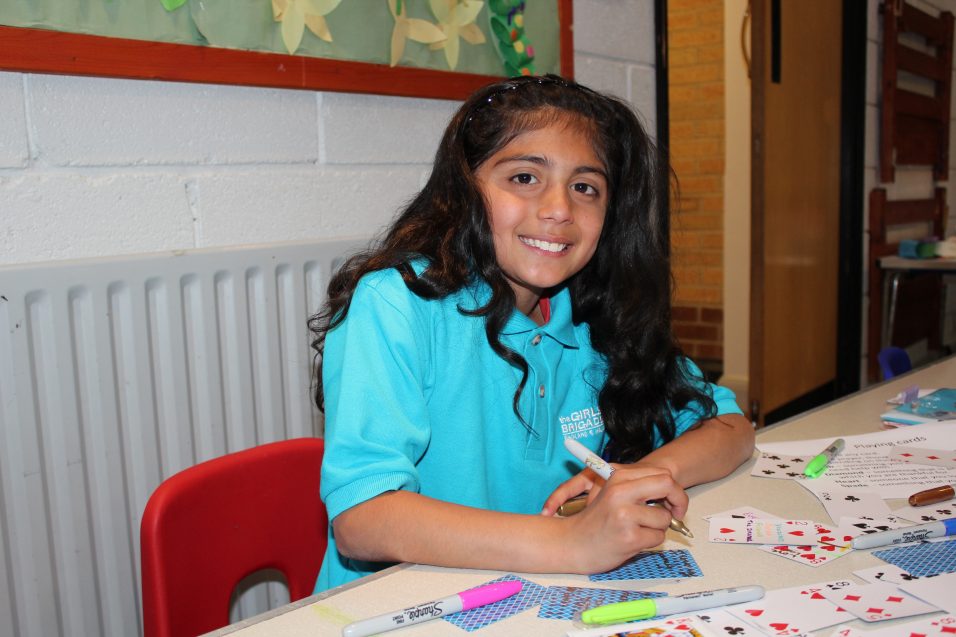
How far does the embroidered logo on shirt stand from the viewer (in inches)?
47.6

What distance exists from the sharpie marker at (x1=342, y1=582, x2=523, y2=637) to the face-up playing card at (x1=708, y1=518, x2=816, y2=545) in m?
0.24

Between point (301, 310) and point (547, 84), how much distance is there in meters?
0.69

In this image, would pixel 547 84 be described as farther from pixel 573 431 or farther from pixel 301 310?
pixel 301 310

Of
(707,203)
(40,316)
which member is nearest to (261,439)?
(40,316)

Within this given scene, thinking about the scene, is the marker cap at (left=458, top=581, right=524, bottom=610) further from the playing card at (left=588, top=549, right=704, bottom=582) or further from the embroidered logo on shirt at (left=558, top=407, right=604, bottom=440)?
the embroidered logo on shirt at (left=558, top=407, right=604, bottom=440)

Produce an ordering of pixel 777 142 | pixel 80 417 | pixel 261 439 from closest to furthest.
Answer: pixel 80 417
pixel 261 439
pixel 777 142

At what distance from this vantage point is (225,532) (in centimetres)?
105

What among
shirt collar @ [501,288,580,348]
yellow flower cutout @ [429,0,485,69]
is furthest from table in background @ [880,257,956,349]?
shirt collar @ [501,288,580,348]

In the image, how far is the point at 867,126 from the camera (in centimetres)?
397

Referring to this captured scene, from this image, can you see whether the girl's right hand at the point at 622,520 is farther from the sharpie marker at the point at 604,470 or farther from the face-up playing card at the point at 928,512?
the face-up playing card at the point at 928,512

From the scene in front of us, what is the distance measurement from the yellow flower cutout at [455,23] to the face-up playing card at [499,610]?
4.46 ft

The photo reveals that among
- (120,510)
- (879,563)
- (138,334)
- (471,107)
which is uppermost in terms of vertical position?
(471,107)

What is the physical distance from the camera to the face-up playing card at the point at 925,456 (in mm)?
1110

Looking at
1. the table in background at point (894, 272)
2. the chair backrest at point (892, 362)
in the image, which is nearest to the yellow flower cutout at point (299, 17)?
the chair backrest at point (892, 362)
